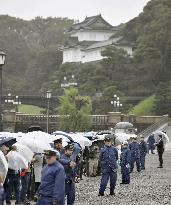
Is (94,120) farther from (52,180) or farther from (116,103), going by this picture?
(52,180)

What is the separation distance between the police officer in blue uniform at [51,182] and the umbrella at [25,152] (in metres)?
6.08

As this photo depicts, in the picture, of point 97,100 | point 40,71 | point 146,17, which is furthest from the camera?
point 40,71

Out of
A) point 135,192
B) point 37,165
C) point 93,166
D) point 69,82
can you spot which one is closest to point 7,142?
point 37,165

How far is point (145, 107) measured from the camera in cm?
9081

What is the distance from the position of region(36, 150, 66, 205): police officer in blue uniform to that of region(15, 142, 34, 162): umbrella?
6.08m

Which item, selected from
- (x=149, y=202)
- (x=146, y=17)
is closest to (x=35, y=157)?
(x=149, y=202)

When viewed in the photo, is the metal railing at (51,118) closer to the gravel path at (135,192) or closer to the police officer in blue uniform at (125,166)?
the gravel path at (135,192)

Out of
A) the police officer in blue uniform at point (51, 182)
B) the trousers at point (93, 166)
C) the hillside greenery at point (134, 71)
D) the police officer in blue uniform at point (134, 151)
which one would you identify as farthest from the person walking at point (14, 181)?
the hillside greenery at point (134, 71)

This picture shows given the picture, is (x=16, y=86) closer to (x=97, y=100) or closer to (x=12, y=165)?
(x=97, y=100)

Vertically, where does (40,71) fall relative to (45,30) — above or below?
below

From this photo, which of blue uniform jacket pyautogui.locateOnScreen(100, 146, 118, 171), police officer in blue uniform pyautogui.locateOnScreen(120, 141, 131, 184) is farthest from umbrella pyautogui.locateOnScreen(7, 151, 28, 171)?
police officer in blue uniform pyautogui.locateOnScreen(120, 141, 131, 184)

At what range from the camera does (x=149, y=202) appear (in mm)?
18812

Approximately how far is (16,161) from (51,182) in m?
5.46

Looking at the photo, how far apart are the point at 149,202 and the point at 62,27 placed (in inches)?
5655
